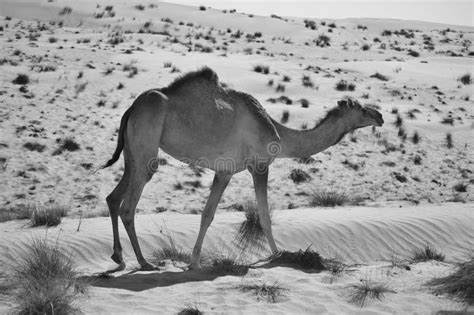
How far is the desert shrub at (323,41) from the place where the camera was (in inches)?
1394

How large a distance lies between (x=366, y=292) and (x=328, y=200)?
6.56 metres

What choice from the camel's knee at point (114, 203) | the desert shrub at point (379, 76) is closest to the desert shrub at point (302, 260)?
the camel's knee at point (114, 203)

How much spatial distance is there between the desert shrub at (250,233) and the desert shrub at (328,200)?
2.85m

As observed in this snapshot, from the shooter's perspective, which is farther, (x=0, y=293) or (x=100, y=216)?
(x=100, y=216)

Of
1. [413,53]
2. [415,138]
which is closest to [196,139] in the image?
[415,138]

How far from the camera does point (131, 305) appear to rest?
6.14 meters

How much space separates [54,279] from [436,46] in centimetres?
3639

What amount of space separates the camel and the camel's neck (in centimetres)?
2

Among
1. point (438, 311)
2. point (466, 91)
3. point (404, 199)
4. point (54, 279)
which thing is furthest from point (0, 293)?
point (466, 91)

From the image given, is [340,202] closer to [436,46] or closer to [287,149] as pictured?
[287,149]

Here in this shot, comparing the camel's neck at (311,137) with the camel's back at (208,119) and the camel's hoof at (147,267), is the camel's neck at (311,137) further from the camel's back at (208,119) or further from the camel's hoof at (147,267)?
the camel's hoof at (147,267)

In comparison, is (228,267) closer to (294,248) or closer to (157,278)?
(157,278)

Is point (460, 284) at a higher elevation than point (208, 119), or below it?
below

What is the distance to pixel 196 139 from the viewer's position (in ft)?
25.1
